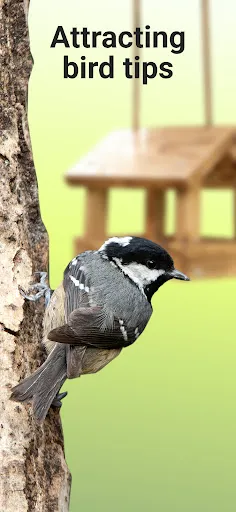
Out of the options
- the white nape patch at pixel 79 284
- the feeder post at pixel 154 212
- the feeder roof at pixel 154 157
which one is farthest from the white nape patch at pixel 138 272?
the feeder post at pixel 154 212

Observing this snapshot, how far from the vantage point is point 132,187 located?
131 inches

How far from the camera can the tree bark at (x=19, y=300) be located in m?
1.78

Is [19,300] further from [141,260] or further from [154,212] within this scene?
[154,212]

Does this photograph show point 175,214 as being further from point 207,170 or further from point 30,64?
point 30,64

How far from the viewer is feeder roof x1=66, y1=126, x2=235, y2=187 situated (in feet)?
10.6

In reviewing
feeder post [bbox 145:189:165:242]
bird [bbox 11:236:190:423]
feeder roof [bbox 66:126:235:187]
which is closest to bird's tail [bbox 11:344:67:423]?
bird [bbox 11:236:190:423]

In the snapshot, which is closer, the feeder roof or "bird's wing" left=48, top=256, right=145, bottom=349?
"bird's wing" left=48, top=256, right=145, bottom=349

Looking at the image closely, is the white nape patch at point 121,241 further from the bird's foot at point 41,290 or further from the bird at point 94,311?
the bird's foot at point 41,290

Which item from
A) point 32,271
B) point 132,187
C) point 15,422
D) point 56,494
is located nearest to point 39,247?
point 32,271

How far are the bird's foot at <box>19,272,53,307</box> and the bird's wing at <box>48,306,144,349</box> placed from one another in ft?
0.46

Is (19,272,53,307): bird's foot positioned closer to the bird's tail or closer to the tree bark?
the tree bark

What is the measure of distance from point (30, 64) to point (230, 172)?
6.43ft

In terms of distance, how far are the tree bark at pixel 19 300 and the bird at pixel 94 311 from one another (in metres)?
0.04

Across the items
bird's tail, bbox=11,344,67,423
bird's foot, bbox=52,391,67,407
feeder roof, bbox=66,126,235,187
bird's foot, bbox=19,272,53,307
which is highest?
feeder roof, bbox=66,126,235,187
